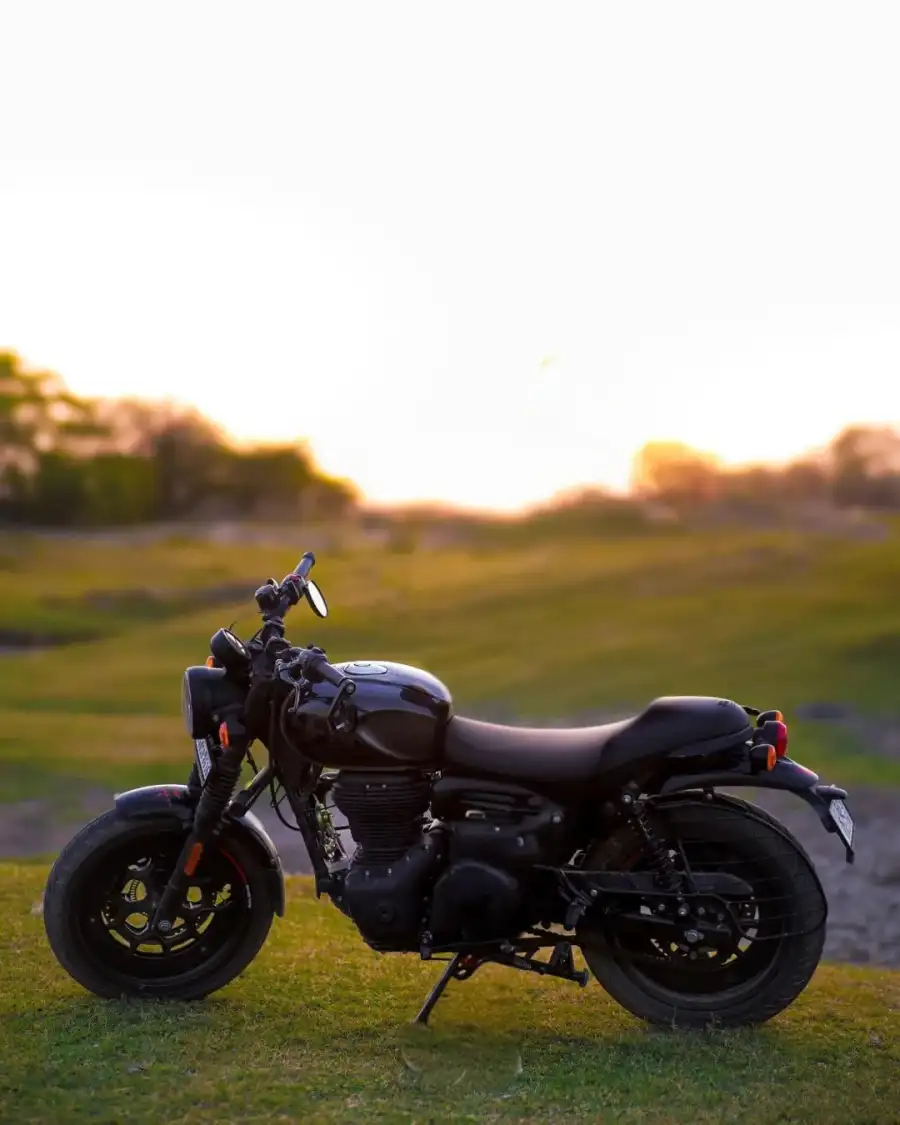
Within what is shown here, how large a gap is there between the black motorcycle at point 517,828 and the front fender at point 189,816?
0.02m

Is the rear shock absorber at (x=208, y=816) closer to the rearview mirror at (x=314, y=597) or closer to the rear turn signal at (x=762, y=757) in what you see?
the rearview mirror at (x=314, y=597)

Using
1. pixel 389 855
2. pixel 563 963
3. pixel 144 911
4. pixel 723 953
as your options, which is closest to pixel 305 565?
pixel 389 855

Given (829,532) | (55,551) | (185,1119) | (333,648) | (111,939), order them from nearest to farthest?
(185,1119)
(111,939)
(333,648)
(829,532)
(55,551)

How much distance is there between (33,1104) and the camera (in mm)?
3596

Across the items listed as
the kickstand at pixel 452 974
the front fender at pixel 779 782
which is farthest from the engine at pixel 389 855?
the front fender at pixel 779 782

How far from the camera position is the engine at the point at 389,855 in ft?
13.6

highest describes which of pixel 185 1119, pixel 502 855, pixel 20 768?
pixel 502 855

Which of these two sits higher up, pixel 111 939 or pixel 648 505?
pixel 648 505

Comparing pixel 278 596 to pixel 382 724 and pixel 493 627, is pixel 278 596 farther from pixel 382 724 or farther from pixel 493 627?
pixel 493 627

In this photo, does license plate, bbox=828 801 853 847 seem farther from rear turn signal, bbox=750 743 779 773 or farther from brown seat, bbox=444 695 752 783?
brown seat, bbox=444 695 752 783

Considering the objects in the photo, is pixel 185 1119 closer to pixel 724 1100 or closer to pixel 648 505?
pixel 724 1100

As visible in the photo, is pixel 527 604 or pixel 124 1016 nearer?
pixel 124 1016

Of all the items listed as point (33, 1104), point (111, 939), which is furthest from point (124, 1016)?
point (33, 1104)

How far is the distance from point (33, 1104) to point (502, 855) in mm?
1556
